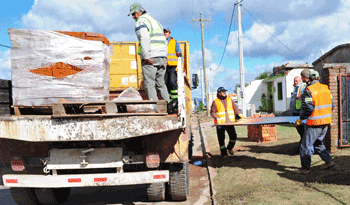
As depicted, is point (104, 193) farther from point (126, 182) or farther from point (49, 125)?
point (49, 125)

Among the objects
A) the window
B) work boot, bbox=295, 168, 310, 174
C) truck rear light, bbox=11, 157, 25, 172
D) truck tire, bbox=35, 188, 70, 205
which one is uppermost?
the window

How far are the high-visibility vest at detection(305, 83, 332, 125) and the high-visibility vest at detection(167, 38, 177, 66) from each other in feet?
7.95

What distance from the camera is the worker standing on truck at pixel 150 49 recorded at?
4.30 m

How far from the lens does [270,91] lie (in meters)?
26.7

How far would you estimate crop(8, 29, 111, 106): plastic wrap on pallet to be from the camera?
11.6ft

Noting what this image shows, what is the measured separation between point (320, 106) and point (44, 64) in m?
4.21

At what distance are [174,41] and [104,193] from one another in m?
3.19

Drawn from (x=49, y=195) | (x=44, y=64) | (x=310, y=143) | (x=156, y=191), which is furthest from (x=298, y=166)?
(x=44, y=64)

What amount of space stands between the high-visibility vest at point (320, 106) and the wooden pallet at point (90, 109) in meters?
2.72

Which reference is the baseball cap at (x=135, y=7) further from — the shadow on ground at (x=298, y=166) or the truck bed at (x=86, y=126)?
the shadow on ground at (x=298, y=166)

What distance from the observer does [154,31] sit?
4.46 metres

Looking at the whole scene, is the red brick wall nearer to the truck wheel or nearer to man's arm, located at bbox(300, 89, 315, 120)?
man's arm, located at bbox(300, 89, 315, 120)

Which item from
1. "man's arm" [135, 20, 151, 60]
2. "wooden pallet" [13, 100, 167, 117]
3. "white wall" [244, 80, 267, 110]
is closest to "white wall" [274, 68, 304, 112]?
"white wall" [244, 80, 267, 110]

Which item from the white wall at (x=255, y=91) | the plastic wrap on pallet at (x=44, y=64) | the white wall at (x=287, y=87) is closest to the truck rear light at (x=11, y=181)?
the plastic wrap on pallet at (x=44, y=64)
